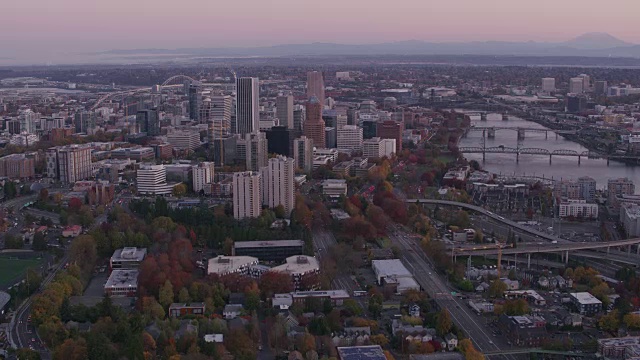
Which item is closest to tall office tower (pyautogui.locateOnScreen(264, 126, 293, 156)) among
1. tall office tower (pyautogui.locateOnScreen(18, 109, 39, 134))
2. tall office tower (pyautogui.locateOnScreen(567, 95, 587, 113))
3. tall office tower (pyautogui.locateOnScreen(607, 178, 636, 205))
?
tall office tower (pyautogui.locateOnScreen(607, 178, 636, 205))

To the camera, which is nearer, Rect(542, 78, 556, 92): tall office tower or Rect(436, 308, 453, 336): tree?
Rect(436, 308, 453, 336): tree

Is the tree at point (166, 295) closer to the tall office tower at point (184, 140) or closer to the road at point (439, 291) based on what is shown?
the road at point (439, 291)

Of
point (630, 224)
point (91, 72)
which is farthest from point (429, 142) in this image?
point (91, 72)

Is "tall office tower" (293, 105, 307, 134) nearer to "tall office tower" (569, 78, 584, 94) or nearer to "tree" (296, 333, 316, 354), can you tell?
"tree" (296, 333, 316, 354)

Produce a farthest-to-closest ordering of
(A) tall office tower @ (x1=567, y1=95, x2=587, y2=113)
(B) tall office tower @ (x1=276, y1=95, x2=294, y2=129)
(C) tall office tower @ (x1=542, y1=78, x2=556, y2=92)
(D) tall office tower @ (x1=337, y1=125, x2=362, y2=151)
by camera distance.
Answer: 1. (C) tall office tower @ (x1=542, y1=78, x2=556, y2=92)
2. (A) tall office tower @ (x1=567, y1=95, x2=587, y2=113)
3. (B) tall office tower @ (x1=276, y1=95, x2=294, y2=129)
4. (D) tall office tower @ (x1=337, y1=125, x2=362, y2=151)

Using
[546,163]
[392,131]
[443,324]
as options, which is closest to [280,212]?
[443,324]

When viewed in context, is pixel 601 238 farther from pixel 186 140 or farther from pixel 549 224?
pixel 186 140
